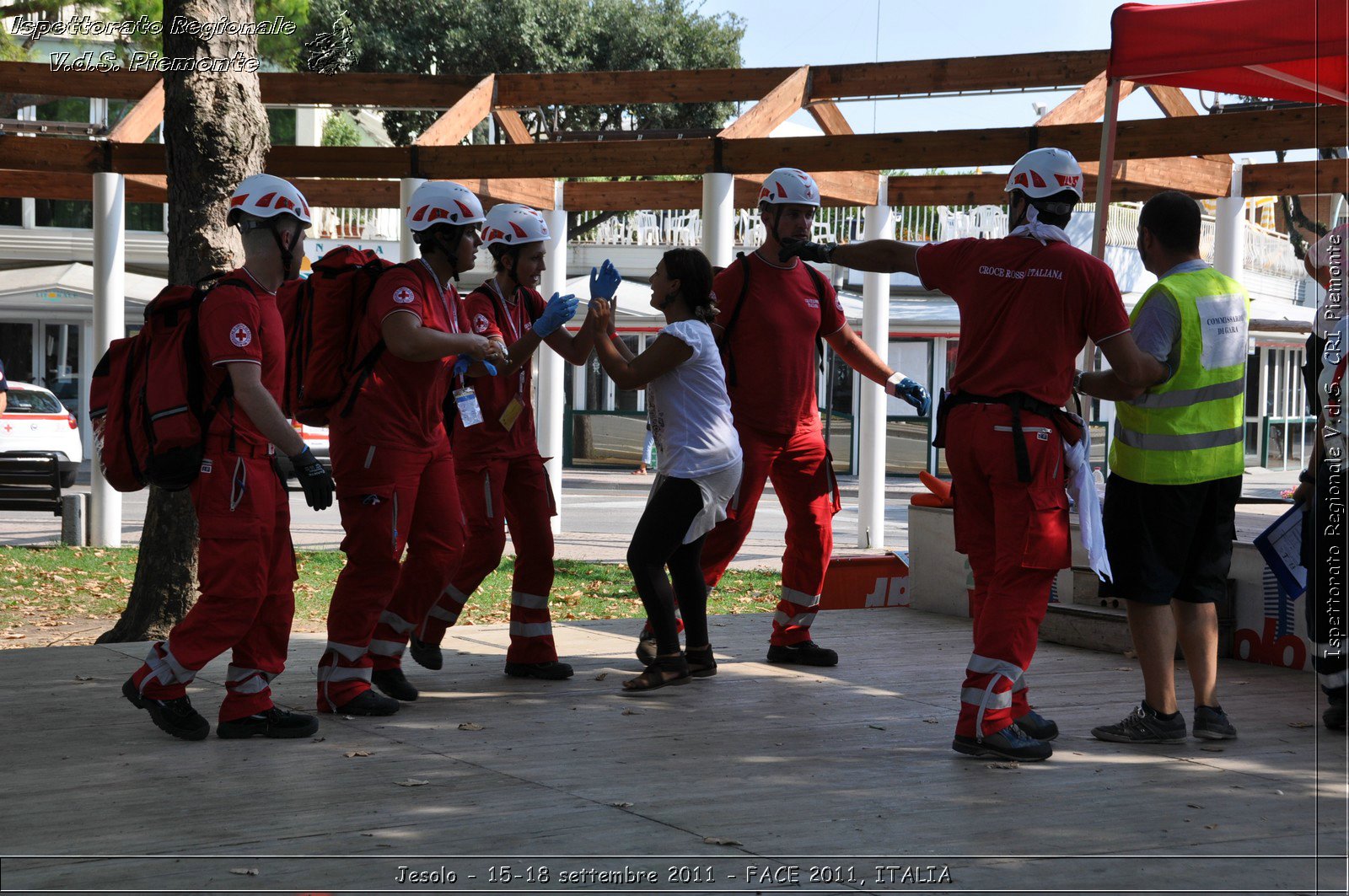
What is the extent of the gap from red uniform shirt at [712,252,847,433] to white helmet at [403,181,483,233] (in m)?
1.32

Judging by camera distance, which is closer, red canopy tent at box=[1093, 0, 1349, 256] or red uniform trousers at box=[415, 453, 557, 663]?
red uniform trousers at box=[415, 453, 557, 663]

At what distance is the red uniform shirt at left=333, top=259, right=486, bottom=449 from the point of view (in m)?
5.31

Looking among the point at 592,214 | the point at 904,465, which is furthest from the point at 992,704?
the point at 592,214

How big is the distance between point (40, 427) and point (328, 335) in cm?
1563

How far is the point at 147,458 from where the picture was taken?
15.8 ft

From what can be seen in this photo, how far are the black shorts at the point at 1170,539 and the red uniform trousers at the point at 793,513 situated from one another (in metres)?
1.59

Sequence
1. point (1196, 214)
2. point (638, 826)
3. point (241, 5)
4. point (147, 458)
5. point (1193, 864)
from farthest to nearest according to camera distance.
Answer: point (241, 5) → point (1196, 214) → point (147, 458) → point (638, 826) → point (1193, 864)

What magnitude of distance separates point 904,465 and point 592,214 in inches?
431

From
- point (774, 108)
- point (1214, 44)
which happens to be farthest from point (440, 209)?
point (774, 108)

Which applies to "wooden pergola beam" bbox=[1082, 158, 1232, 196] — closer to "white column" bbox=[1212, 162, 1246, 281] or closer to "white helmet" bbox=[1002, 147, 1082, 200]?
"white column" bbox=[1212, 162, 1246, 281]

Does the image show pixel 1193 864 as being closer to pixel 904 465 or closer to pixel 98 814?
pixel 98 814

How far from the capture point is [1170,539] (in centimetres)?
507

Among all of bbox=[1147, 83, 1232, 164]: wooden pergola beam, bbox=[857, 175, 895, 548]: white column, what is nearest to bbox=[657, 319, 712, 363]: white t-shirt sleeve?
bbox=[857, 175, 895, 548]: white column

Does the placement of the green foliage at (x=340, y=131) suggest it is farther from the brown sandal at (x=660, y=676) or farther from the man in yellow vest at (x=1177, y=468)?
the man in yellow vest at (x=1177, y=468)
